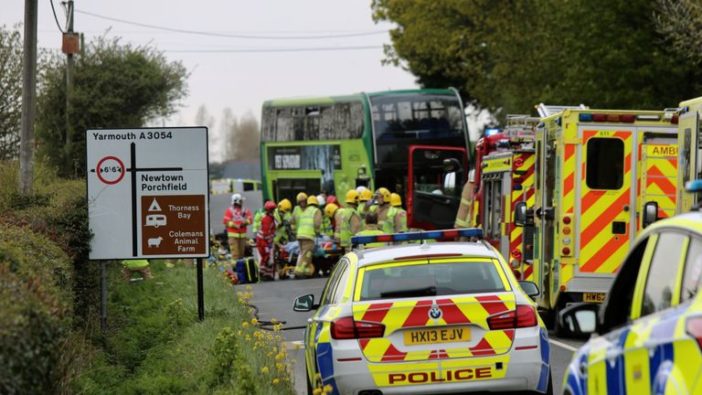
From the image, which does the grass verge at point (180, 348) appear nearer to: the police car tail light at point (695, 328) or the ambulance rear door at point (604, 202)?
the ambulance rear door at point (604, 202)

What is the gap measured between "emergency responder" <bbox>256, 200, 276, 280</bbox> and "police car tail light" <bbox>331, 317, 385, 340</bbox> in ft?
67.8

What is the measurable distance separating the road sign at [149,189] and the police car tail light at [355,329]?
5.76 metres

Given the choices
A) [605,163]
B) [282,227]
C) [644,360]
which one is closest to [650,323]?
[644,360]

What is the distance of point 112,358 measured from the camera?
1355 cm

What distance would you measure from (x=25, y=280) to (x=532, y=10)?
40686mm

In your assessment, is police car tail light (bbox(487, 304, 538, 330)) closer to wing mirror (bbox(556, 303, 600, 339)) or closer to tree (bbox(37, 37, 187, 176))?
wing mirror (bbox(556, 303, 600, 339))

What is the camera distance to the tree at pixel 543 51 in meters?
39.1

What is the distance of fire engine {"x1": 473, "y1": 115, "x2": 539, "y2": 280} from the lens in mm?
18422

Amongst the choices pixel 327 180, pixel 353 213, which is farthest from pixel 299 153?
pixel 353 213

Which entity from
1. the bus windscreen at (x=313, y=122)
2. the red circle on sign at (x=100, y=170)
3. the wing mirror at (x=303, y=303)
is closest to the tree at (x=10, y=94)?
the bus windscreen at (x=313, y=122)

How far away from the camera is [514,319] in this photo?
9.27m

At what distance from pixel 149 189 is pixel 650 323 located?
10.1 metres

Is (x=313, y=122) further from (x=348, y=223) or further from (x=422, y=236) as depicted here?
(x=422, y=236)

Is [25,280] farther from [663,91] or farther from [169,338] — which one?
[663,91]
